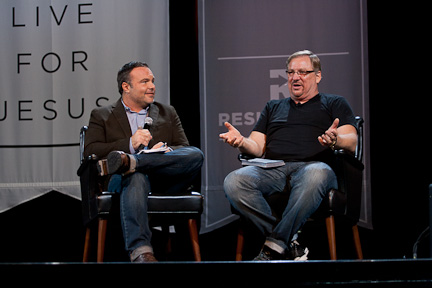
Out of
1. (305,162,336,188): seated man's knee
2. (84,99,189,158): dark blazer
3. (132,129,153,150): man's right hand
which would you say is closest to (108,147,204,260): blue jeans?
(132,129,153,150): man's right hand

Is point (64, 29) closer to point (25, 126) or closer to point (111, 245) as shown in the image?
point (25, 126)

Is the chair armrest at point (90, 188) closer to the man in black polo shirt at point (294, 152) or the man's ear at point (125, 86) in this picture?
the man's ear at point (125, 86)

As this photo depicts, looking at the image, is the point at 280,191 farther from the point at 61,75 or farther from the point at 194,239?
the point at 61,75

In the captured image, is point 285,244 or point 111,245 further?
point 111,245

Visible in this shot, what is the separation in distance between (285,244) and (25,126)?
2.56 meters

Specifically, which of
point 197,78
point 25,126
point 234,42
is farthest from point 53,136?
point 234,42

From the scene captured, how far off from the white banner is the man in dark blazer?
35.6 inches

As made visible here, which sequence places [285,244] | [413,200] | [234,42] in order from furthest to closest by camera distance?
[234,42] → [413,200] → [285,244]

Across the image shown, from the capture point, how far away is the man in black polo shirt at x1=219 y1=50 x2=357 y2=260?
280 cm

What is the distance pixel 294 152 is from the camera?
320cm

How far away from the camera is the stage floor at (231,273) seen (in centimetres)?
133

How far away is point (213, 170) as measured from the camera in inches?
165

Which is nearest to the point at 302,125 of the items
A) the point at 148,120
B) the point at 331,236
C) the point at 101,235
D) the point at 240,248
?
the point at 331,236

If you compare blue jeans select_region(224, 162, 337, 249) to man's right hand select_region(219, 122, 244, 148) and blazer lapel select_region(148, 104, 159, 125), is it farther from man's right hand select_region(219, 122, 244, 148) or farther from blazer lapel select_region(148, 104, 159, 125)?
blazer lapel select_region(148, 104, 159, 125)
